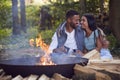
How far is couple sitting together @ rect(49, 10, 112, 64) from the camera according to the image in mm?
5983

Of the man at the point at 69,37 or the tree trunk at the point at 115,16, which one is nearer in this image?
the man at the point at 69,37

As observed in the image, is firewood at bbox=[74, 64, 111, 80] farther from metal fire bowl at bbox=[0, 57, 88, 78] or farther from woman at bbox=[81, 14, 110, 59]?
woman at bbox=[81, 14, 110, 59]

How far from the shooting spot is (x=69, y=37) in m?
6.27

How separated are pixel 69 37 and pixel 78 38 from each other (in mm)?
149

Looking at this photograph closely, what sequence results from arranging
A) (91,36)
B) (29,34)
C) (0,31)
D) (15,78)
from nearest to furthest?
(15,78), (91,36), (0,31), (29,34)

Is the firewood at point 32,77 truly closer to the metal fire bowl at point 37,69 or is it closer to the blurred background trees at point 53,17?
the metal fire bowl at point 37,69

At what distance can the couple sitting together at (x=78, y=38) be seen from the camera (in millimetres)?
5983

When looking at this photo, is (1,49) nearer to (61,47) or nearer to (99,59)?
(61,47)

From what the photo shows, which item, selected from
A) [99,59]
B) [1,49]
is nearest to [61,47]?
[99,59]

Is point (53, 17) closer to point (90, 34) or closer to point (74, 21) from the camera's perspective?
point (74, 21)

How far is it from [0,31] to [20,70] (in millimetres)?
9816

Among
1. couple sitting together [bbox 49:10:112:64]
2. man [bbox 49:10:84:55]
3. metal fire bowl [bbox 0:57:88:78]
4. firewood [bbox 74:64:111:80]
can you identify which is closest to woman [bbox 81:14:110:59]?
couple sitting together [bbox 49:10:112:64]

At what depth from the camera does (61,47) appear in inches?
242

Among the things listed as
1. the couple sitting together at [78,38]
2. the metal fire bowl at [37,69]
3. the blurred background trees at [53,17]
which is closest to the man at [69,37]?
the couple sitting together at [78,38]
